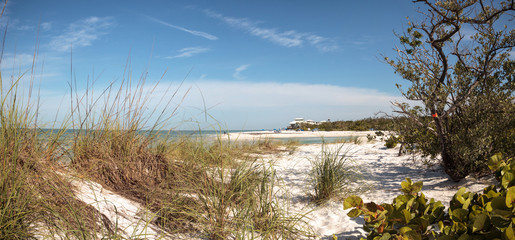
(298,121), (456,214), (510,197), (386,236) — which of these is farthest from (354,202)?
(298,121)

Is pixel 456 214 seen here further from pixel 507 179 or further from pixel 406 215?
pixel 507 179

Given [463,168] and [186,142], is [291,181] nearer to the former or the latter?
[186,142]

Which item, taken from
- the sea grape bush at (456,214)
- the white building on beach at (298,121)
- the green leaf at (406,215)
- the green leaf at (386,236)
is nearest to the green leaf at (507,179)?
the sea grape bush at (456,214)

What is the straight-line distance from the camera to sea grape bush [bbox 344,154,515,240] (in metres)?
1.64

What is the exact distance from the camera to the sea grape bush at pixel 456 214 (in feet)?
5.38

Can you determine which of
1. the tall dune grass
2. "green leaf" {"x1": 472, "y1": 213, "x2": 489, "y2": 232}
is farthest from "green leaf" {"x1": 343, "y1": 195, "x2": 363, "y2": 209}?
the tall dune grass

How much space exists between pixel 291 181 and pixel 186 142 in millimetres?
1724

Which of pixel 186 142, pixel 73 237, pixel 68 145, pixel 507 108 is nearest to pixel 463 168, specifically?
pixel 507 108

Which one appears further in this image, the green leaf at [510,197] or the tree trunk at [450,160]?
the tree trunk at [450,160]

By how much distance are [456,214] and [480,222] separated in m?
0.18

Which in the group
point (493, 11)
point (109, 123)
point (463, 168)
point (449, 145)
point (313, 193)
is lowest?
point (313, 193)

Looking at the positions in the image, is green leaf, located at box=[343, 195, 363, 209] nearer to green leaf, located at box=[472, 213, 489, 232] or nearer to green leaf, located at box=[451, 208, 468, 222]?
green leaf, located at box=[451, 208, 468, 222]

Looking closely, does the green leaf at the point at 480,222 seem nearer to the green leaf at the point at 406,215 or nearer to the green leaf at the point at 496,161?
the green leaf at the point at 406,215

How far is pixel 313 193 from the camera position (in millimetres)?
3709
